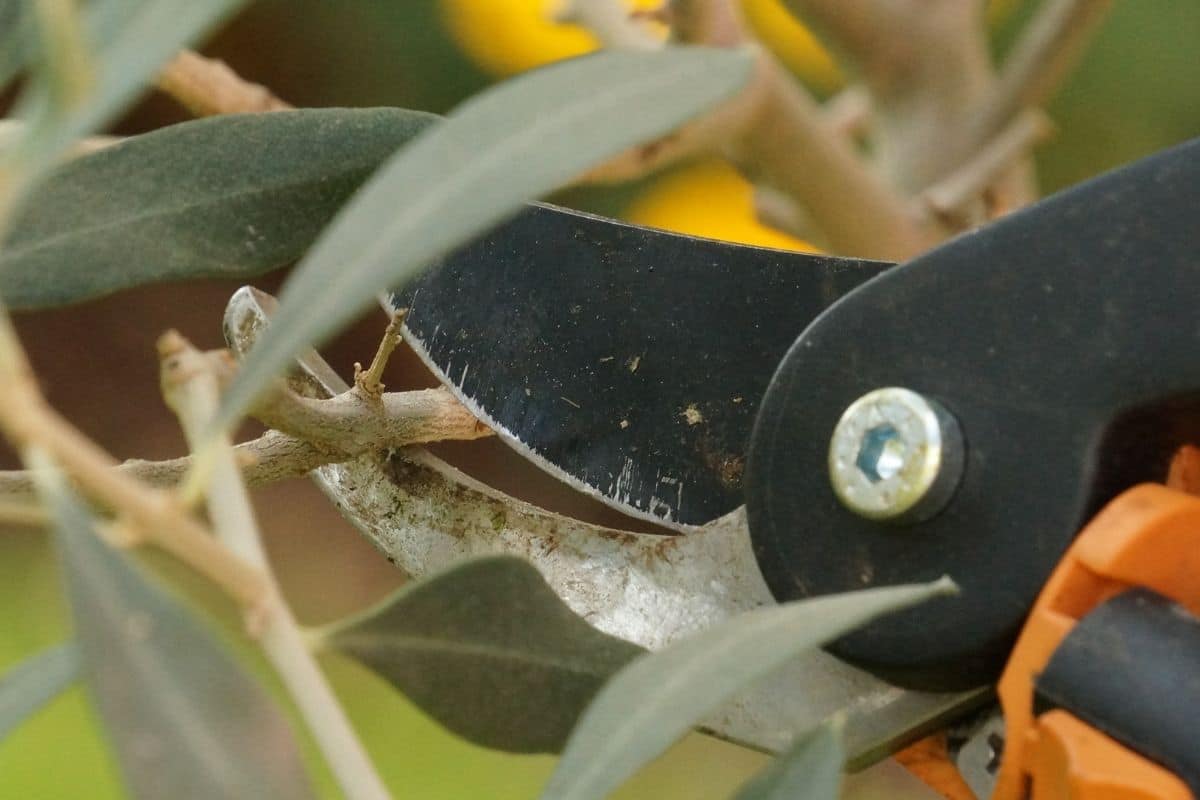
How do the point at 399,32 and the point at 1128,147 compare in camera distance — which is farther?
the point at 399,32

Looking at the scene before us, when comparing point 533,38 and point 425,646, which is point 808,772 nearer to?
point 425,646

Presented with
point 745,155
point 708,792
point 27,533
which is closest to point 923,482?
point 745,155

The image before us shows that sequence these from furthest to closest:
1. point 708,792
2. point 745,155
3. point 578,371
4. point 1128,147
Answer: point 1128,147
point 708,792
point 745,155
point 578,371

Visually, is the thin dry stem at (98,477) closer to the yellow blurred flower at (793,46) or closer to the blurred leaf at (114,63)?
the blurred leaf at (114,63)

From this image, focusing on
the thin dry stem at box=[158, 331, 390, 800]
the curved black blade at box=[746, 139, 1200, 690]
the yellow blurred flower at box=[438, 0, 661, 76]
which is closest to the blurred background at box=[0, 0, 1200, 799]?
the yellow blurred flower at box=[438, 0, 661, 76]

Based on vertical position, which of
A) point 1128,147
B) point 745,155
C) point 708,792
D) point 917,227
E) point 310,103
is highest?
point 310,103

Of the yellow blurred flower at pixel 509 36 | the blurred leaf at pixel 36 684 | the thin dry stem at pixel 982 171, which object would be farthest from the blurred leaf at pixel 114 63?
the yellow blurred flower at pixel 509 36

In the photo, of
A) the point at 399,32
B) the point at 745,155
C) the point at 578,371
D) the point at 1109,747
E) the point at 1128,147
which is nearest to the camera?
the point at 1109,747

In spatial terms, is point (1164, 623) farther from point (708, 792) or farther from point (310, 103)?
point (310, 103)
